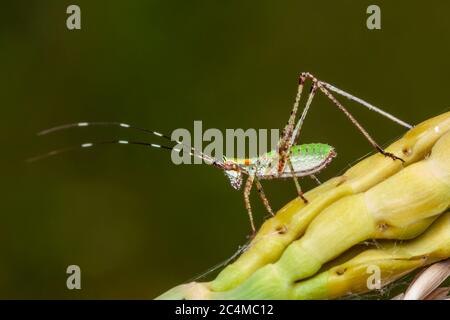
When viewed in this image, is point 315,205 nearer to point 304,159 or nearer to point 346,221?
point 346,221

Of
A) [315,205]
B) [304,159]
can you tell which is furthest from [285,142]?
[315,205]

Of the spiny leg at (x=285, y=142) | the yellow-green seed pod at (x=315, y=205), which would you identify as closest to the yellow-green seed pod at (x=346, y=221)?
the yellow-green seed pod at (x=315, y=205)

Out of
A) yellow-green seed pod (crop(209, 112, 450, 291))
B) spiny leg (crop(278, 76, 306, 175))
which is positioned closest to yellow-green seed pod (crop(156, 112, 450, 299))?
yellow-green seed pod (crop(209, 112, 450, 291))

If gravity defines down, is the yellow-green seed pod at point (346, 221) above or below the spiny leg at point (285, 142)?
below

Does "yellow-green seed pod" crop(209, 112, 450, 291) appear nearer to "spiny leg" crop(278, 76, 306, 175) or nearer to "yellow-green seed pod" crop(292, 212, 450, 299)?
"yellow-green seed pod" crop(292, 212, 450, 299)

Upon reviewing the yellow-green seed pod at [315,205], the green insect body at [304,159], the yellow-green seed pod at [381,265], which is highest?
the green insect body at [304,159]

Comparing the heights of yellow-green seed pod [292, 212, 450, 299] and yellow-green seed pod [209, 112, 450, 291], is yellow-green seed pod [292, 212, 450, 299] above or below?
below

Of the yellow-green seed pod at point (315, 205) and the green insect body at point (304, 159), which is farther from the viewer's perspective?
the green insect body at point (304, 159)

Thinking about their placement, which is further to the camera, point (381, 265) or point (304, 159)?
point (304, 159)

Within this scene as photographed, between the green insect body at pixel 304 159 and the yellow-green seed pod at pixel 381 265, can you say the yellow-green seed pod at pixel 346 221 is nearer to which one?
the yellow-green seed pod at pixel 381 265

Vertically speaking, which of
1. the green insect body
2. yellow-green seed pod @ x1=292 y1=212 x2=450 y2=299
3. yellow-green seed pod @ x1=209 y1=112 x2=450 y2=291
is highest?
the green insect body

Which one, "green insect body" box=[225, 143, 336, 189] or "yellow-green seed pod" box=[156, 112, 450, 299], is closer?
"yellow-green seed pod" box=[156, 112, 450, 299]
